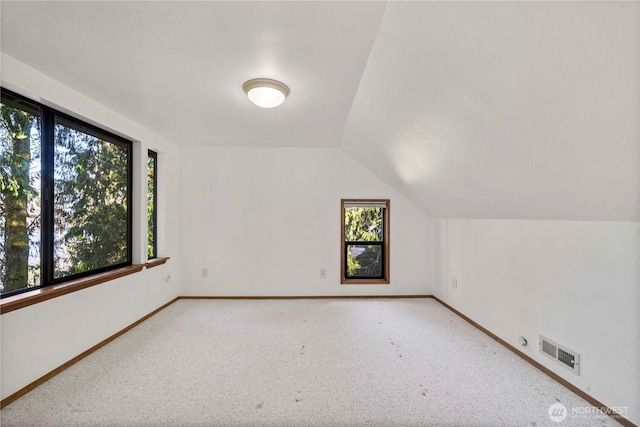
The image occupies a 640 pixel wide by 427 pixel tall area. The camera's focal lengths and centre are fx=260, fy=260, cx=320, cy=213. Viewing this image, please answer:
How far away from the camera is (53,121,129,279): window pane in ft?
7.11

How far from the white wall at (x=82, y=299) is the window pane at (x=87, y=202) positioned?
6.9 inches

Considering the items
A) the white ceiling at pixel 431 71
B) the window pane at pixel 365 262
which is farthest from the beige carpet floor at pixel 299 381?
the white ceiling at pixel 431 71

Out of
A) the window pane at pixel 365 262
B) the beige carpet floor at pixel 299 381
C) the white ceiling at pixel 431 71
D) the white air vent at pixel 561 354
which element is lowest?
the beige carpet floor at pixel 299 381

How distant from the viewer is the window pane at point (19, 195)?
5.81ft

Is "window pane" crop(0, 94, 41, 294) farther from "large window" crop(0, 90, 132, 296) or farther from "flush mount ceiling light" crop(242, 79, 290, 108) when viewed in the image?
"flush mount ceiling light" crop(242, 79, 290, 108)

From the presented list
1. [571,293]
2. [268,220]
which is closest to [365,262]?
[268,220]

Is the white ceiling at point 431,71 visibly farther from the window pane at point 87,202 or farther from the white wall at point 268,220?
the white wall at point 268,220

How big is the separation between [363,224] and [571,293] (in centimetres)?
242

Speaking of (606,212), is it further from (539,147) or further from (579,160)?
(539,147)

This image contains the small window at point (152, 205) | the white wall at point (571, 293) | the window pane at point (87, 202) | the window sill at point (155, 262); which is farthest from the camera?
the small window at point (152, 205)

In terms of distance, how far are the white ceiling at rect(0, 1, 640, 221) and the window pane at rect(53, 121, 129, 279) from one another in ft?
1.63

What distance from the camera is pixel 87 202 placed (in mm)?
2422

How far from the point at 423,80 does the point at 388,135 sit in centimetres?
89

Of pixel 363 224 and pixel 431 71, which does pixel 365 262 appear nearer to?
pixel 363 224
